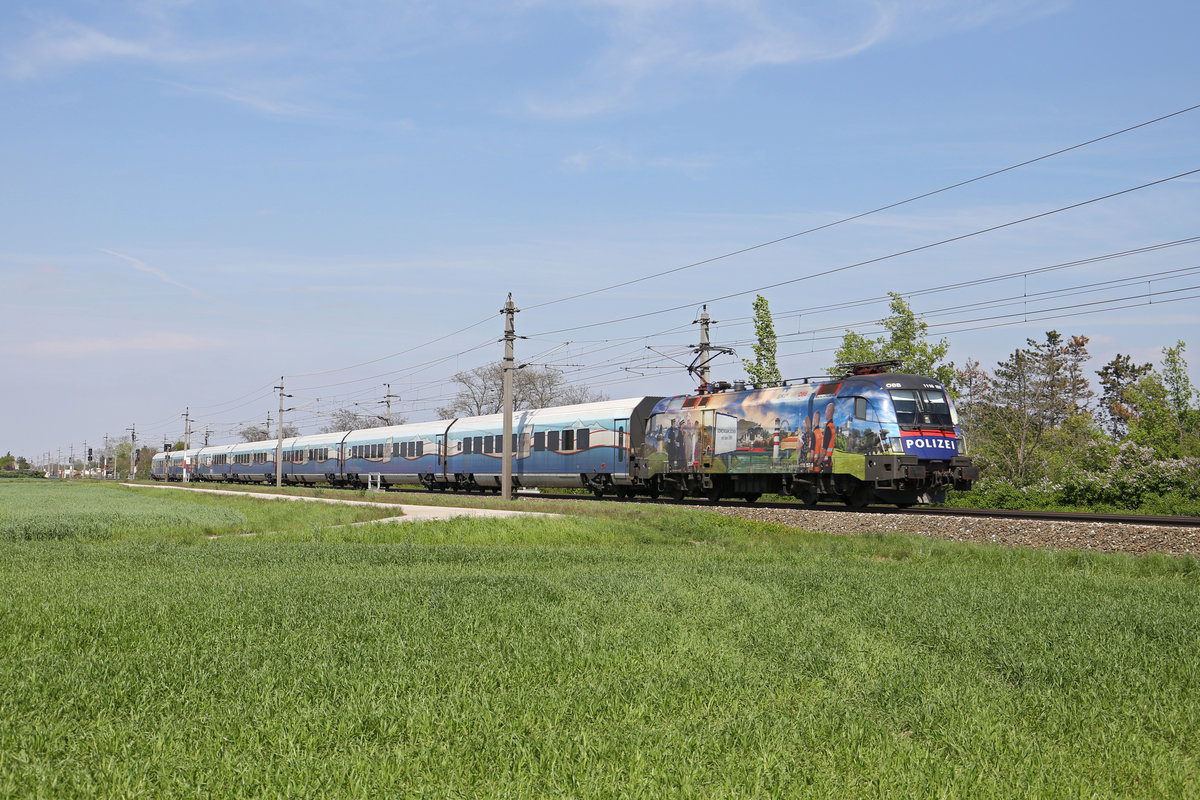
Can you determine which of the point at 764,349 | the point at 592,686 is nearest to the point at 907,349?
the point at 764,349

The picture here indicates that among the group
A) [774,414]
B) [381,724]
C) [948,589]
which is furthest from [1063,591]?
[774,414]

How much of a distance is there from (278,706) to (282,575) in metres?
6.54

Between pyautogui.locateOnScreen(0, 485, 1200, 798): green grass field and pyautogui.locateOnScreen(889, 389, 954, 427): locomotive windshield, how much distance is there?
13.1m

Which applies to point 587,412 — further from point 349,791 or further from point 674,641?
point 349,791

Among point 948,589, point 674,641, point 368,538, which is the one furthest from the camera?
point 368,538

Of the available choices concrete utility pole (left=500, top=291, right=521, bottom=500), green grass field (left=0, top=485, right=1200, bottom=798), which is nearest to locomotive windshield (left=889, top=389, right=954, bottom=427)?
green grass field (left=0, top=485, right=1200, bottom=798)

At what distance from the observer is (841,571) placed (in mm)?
12859

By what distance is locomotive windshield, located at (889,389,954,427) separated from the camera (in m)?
24.5

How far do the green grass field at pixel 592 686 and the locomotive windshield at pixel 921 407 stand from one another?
1311 centimetres

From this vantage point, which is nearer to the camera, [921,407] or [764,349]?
[921,407]

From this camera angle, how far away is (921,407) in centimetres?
2478

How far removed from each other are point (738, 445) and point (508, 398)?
39.3ft

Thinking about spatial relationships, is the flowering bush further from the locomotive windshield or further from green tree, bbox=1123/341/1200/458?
green tree, bbox=1123/341/1200/458

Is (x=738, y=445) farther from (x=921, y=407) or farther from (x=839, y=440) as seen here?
(x=921, y=407)
